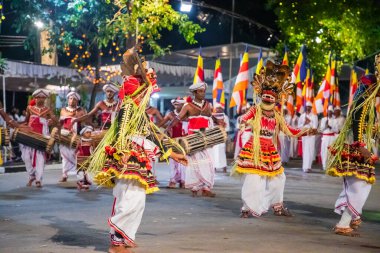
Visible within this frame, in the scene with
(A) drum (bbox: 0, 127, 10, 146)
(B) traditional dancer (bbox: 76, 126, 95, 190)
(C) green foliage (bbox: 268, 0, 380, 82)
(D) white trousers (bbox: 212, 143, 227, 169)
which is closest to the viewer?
(A) drum (bbox: 0, 127, 10, 146)

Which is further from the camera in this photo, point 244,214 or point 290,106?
point 290,106

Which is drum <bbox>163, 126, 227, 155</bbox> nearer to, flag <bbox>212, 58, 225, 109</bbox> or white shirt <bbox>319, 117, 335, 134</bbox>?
flag <bbox>212, 58, 225, 109</bbox>

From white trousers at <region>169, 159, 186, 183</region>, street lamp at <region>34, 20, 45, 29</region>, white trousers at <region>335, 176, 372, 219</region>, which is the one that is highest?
street lamp at <region>34, 20, 45, 29</region>

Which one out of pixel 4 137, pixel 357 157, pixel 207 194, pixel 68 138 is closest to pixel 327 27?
pixel 68 138

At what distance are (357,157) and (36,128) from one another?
25.2 feet

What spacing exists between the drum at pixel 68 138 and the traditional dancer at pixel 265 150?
16.5ft

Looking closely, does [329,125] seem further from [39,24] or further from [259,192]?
[259,192]

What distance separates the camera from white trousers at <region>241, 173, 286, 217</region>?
10.2 meters

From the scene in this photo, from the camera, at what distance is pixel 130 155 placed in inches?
295

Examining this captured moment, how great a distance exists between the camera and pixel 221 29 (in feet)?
156

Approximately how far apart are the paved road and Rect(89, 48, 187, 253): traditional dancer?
1.46 feet

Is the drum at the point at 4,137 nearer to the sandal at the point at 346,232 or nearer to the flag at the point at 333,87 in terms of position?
the sandal at the point at 346,232

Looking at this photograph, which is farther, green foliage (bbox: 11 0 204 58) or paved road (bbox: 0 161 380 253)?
green foliage (bbox: 11 0 204 58)

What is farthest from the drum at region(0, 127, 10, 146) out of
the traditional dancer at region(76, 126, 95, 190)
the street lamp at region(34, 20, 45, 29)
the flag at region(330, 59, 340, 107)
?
the flag at region(330, 59, 340, 107)
